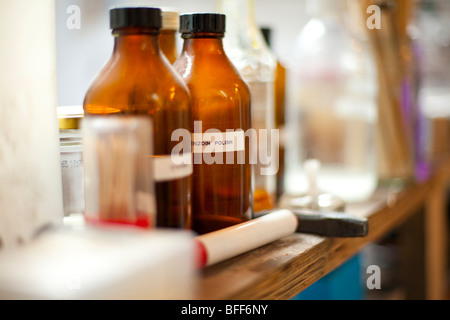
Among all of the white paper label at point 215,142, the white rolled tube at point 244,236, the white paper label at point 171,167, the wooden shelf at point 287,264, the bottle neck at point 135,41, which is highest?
the bottle neck at point 135,41

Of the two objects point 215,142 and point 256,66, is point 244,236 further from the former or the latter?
point 256,66

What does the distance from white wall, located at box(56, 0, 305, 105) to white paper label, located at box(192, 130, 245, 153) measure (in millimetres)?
111

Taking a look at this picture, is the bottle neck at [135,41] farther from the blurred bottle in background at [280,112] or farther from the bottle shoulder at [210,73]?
the blurred bottle in background at [280,112]

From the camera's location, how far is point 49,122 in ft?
1.61

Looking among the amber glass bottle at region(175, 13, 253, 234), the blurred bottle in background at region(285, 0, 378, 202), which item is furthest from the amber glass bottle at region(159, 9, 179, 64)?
the blurred bottle in background at region(285, 0, 378, 202)

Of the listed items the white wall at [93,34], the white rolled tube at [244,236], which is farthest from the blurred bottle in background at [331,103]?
the white rolled tube at [244,236]

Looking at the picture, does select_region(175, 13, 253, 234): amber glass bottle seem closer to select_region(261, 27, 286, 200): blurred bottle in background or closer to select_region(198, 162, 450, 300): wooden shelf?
select_region(198, 162, 450, 300): wooden shelf

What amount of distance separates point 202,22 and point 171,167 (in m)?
0.15

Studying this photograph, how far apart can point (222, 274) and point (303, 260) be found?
107 millimetres

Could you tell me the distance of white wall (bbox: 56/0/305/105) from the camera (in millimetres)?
671

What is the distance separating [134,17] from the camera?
0.45m

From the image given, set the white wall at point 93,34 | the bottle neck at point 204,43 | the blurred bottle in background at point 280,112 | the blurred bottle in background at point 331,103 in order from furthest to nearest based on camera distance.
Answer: the blurred bottle in background at point 331,103 < the blurred bottle in background at point 280,112 < the white wall at point 93,34 < the bottle neck at point 204,43

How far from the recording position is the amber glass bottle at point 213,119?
0.52 meters
